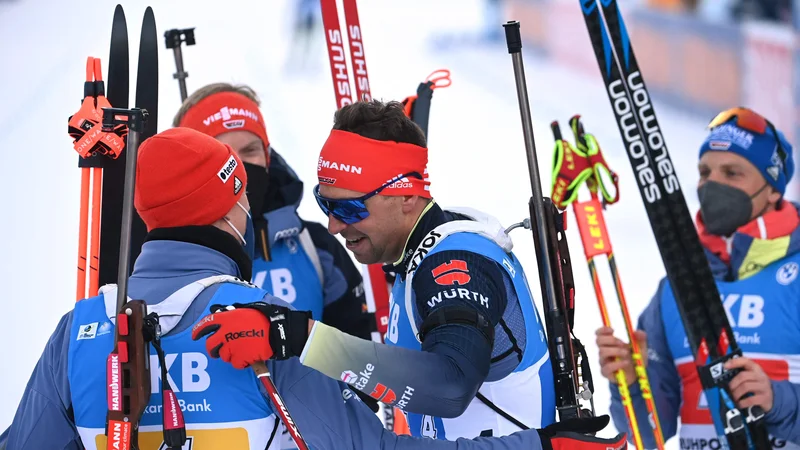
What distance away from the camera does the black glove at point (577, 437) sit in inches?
101

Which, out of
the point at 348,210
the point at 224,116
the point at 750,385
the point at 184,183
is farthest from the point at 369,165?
the point at 750,385

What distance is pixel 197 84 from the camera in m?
11.7

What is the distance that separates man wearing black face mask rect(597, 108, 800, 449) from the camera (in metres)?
3.72

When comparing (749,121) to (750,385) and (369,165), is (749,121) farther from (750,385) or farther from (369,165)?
(369,165)

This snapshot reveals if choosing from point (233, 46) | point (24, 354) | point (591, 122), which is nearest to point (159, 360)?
point (24, 354)

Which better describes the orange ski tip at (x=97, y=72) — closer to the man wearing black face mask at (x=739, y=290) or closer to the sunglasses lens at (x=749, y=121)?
the man wearing black face mask at (x=739, y=290)

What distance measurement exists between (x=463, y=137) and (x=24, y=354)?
615cm

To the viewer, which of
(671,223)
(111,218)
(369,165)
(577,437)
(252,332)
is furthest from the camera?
(671,223)

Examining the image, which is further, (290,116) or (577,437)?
(290,116)

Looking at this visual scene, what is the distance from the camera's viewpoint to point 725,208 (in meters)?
3.91

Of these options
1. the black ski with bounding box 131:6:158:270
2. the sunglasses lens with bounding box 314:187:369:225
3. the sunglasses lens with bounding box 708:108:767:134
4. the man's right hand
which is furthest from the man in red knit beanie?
the sunglasses lens with bounding box 708:108:767:134

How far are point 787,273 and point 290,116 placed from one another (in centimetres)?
860

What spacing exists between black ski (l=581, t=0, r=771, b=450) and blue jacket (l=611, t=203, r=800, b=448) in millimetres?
186

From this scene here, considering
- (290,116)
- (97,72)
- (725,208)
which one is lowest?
(725,208)
